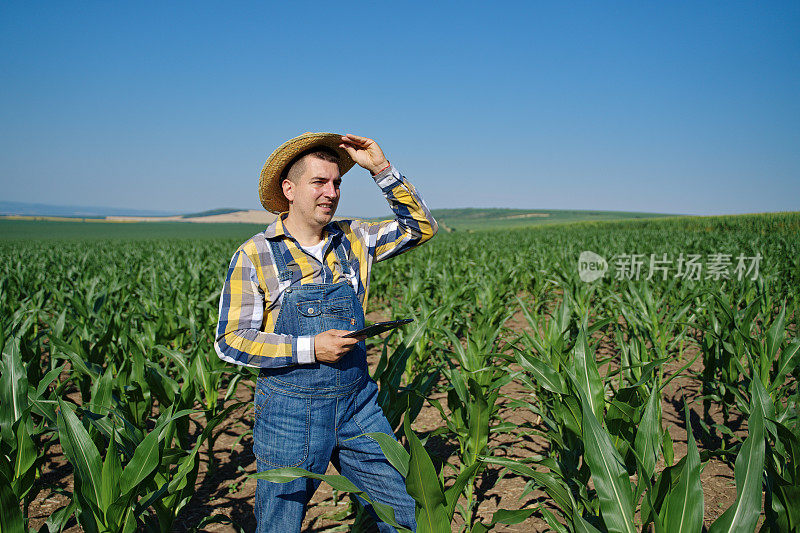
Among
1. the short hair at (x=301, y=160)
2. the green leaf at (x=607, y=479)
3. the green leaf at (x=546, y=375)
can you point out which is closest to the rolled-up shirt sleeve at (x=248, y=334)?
the short hair at (x=301, y=160)

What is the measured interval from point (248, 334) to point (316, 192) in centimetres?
59

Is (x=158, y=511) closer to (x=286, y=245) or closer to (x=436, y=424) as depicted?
(x=286, y=245)

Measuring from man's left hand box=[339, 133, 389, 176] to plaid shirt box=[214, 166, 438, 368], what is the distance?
1.7 inches

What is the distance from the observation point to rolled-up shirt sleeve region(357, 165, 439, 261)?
6.28ft

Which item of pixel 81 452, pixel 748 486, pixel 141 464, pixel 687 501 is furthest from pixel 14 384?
pixel 748 486

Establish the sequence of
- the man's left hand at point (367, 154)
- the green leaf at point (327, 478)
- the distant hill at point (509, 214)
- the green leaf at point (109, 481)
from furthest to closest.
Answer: the distant hill at point (509, 214), the man's left hand at point (367, 154), the green leaf at point (109, 481), the green leaf at point (327, 478)

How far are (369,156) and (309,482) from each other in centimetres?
137

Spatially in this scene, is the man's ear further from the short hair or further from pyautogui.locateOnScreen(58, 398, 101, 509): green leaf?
pyautogui.locateOnScreen(58, 398, 101, 509): green leaf

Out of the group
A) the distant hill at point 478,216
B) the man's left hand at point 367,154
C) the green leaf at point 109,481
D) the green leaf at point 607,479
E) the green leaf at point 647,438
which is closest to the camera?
the green leaf at point 607,479

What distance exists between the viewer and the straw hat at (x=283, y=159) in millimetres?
1757

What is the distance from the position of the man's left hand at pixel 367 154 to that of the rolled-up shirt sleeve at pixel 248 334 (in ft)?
2.18

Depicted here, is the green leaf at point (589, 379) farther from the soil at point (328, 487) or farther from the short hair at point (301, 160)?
the short hair at point (301, 160)

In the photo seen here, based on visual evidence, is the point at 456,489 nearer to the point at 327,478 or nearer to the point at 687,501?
the point at 327,478

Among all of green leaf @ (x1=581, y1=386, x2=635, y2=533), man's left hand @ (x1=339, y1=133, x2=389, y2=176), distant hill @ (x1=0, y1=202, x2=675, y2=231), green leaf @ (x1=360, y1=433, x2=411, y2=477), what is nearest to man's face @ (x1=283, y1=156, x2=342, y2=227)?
man's left hand @ (x1=339, y1=133, x2=389, y2=176)
